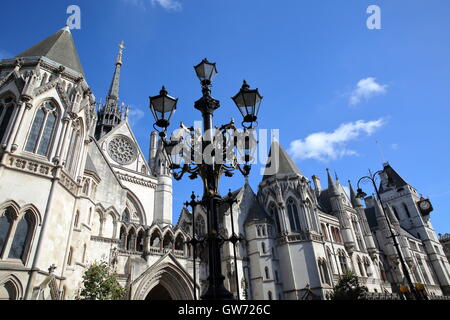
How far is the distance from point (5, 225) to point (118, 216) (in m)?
10.1

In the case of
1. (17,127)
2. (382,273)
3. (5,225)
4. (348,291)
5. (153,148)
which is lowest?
(348,291)

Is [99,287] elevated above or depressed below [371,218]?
below

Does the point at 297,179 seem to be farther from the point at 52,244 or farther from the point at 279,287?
the point at 52,244

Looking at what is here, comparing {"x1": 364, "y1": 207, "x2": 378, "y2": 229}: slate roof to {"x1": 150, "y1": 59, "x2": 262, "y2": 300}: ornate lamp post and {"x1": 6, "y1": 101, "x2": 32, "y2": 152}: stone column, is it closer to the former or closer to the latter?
{"x1": 150, "y1": 59, "x2": 262, "y2": 300}: ornate lamp post

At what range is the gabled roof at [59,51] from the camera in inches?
733

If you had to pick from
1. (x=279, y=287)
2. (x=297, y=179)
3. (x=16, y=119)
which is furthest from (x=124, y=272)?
(x=297, y=179)

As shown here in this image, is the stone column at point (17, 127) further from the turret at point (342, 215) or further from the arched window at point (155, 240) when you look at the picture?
the turret at point (342, 215)

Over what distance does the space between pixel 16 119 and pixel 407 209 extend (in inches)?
2689

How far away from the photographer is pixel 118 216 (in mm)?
22812

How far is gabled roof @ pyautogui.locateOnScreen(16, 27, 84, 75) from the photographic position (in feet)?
61.1

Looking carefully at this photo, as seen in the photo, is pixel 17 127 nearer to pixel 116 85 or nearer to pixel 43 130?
pixel 43 130

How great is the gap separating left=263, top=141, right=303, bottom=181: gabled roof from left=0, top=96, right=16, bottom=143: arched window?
86.6ft

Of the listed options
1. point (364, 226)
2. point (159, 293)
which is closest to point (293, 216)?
point (364, 226)

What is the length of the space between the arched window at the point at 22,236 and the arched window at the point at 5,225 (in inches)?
12.8
